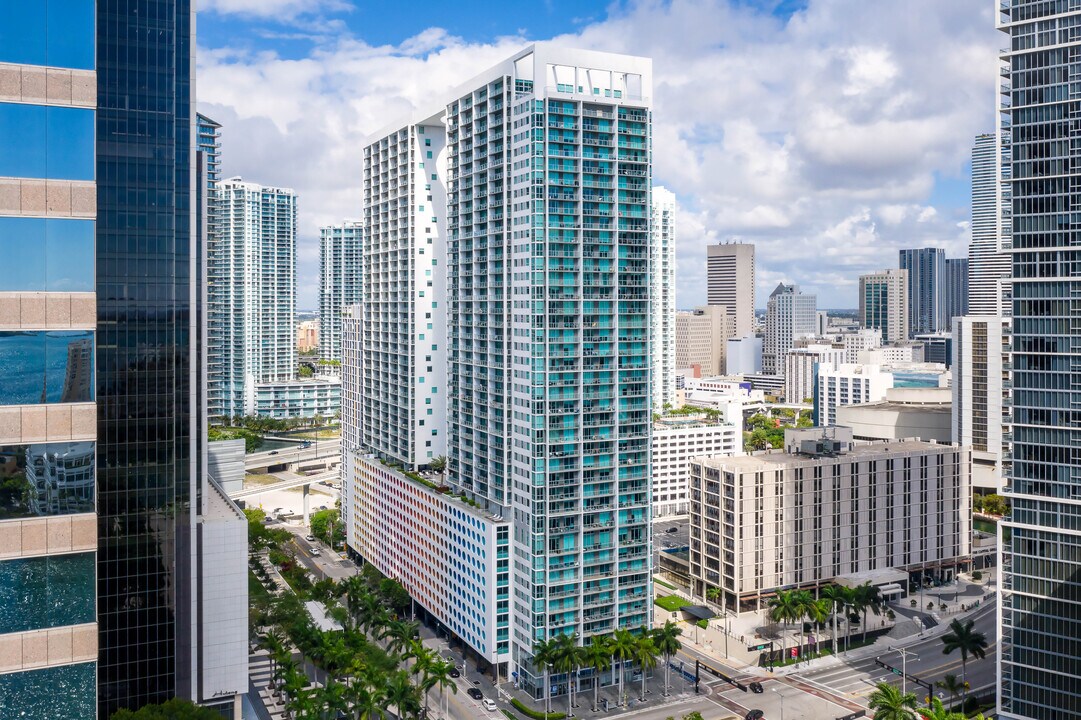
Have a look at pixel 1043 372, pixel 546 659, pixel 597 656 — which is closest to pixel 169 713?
pixel 546 659

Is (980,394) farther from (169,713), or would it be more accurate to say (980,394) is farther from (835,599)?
(169,713)

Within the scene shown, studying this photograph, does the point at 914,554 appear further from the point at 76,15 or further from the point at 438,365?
the point at 76,15

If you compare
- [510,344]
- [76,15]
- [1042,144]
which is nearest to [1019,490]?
[1042,144]

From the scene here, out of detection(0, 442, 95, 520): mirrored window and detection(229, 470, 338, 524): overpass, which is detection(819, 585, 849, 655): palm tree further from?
detection(0, 442, 95, 520): mirrored window

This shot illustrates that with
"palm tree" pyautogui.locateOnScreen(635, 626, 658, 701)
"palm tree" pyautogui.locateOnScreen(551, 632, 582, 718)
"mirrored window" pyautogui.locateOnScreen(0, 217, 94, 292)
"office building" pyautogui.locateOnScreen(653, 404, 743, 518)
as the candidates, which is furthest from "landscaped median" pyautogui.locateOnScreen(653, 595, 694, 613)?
"mirrored window" pyautogui.locateOnScreen(0, 217, 94, 292)

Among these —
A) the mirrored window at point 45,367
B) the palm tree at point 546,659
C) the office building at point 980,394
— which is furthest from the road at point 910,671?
the mirrored window at point 45,367

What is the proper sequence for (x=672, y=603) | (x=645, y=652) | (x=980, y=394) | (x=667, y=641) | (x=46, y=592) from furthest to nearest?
(x=980, y=394), (x=672, y=603), (x=667, y=641), (x=645, y=652), (x=46, y=592)
